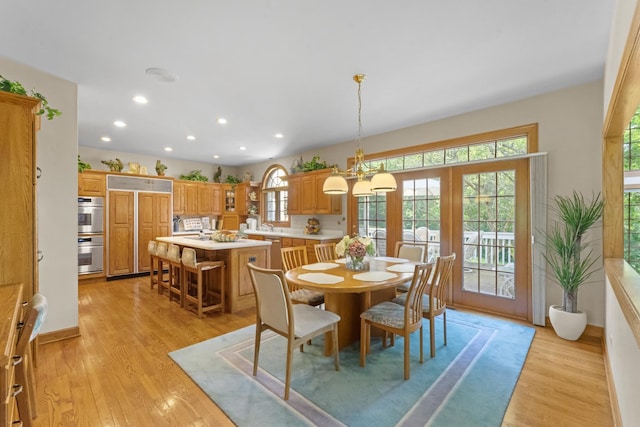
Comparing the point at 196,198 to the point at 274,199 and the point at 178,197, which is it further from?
the point at 274,199

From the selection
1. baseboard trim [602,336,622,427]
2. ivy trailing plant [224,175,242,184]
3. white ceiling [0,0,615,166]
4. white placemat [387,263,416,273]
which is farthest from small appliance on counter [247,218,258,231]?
baseboard trim [602,336,622,427]

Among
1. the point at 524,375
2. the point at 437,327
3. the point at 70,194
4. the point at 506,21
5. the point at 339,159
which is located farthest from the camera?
the point at 339,159

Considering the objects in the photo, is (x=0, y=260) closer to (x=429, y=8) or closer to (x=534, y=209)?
(x=429, y=8)

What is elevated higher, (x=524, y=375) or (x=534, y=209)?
(x=534, y=209)

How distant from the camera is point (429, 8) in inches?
76.0

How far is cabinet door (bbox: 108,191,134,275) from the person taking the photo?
5680 millimetres

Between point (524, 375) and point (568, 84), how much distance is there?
2935 millimetres

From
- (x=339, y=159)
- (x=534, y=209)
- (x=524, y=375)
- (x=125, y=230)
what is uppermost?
(x=339, y=159)

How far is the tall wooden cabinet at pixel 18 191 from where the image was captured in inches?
77.7

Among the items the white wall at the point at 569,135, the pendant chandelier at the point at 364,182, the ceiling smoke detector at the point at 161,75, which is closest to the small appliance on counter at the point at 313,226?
the pendant chandelier at the point at 364,182

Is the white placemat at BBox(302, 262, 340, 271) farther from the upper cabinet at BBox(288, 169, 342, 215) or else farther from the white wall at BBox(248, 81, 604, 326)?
the white wall at BBox(248, 81, 604, 326)

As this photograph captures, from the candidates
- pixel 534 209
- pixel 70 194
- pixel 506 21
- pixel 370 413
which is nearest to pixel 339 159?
pixel 534 209

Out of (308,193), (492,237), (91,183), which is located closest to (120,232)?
(91,183)

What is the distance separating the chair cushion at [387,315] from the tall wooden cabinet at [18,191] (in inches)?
101
